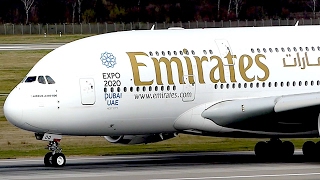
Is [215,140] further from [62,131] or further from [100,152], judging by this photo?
[62,131]

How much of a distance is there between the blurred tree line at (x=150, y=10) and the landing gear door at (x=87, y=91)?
198ft

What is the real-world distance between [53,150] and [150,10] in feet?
207

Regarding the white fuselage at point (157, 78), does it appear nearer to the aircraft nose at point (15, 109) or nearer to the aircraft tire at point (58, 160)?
the aircraft nose at point (15, 109)

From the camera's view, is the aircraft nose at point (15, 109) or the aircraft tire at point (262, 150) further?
the aircraft tire at point (262, 150)

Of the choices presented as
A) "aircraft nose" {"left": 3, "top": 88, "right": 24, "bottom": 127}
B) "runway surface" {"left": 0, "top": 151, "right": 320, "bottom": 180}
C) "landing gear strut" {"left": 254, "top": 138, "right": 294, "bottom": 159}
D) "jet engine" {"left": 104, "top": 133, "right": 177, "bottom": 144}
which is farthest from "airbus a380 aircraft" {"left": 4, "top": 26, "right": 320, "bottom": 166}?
"landing gear strut" {"left": 254, "top": 138, "right": 294, "bottom": 159}

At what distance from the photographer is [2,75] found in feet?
202

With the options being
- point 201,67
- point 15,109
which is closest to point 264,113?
point 201,67

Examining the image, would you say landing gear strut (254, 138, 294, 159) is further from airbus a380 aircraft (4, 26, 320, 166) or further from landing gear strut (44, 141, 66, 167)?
landing gear strut (44, 141, 66, 167)

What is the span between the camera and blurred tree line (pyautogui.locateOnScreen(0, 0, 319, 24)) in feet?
298

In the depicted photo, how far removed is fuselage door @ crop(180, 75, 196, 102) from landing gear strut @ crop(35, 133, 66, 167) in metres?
3.75

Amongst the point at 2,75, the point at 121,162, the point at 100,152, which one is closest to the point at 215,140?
the point at 100,152

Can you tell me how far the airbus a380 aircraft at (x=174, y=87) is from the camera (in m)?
28.9

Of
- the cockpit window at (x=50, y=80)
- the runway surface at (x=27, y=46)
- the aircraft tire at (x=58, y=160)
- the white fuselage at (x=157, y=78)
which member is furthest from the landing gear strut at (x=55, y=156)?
the runway surface at (x=27, y=46)

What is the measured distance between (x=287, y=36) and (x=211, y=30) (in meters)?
2.34
